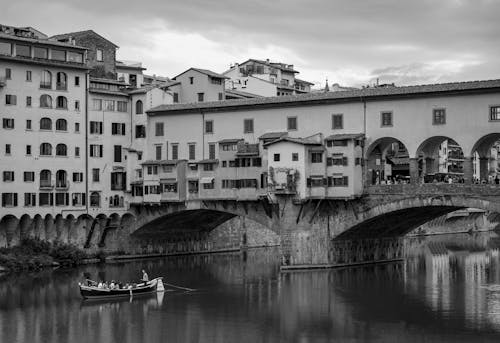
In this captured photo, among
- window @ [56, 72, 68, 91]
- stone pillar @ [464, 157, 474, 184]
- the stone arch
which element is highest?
window @ [56, 72, 68, 91]

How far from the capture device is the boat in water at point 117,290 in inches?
2125

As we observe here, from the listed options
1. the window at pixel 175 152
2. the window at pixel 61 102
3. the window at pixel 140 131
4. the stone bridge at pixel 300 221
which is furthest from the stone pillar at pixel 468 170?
the window at pixel 61 102

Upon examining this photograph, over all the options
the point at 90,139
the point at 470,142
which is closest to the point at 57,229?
the point at 90,139

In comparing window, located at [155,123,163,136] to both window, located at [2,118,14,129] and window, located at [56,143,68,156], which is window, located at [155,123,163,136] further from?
window, located at [2,118,14,129]

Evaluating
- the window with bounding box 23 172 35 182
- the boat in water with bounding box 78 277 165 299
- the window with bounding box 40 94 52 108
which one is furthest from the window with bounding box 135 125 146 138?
the boat in water with bounding box 78 277 165 299

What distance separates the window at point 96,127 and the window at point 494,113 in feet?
99.0

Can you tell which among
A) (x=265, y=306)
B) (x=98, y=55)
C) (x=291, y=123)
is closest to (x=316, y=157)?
(x=291, y=123)

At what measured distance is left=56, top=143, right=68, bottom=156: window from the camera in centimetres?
7012

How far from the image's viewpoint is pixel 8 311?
50.0m

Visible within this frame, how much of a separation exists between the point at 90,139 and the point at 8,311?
958 inches

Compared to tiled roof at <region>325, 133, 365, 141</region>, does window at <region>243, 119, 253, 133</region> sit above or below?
above

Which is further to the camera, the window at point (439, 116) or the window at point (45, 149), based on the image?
the window at point (45, 149)

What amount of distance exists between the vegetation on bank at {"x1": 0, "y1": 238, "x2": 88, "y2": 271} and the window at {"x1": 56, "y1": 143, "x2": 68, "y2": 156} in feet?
21.7

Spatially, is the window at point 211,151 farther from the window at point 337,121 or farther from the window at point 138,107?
the window at point 337,121
